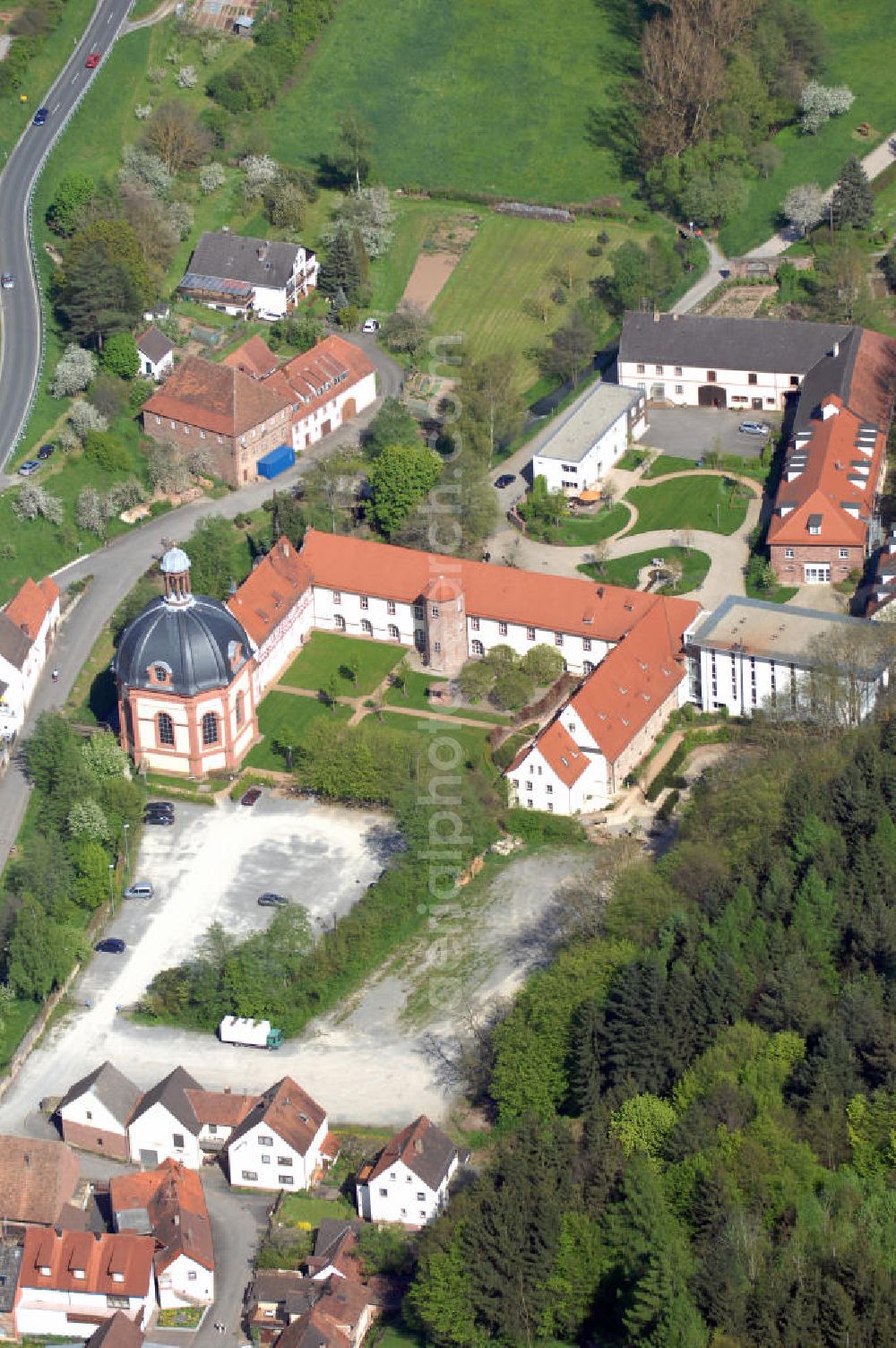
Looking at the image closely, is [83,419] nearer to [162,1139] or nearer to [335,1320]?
A: [162,1139]

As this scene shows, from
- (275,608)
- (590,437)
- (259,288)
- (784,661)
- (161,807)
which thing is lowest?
(161,807)

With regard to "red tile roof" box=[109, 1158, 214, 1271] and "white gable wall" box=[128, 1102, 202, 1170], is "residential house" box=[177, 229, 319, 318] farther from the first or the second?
"red tile roof" box=[109, 1158, 214, 1271]

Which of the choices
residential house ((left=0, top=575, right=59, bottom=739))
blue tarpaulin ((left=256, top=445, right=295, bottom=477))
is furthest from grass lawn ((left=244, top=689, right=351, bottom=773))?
blue tarpaulin ((left=256, top=445, right=295, bottom=477))

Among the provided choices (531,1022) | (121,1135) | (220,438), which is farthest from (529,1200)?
(220,438)

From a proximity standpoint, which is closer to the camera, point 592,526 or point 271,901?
point 271,901

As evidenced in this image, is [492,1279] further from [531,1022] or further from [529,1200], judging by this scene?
[531,1022]

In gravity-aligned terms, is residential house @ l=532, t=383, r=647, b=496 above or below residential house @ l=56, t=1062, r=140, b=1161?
above

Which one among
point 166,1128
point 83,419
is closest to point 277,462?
point 83,419
